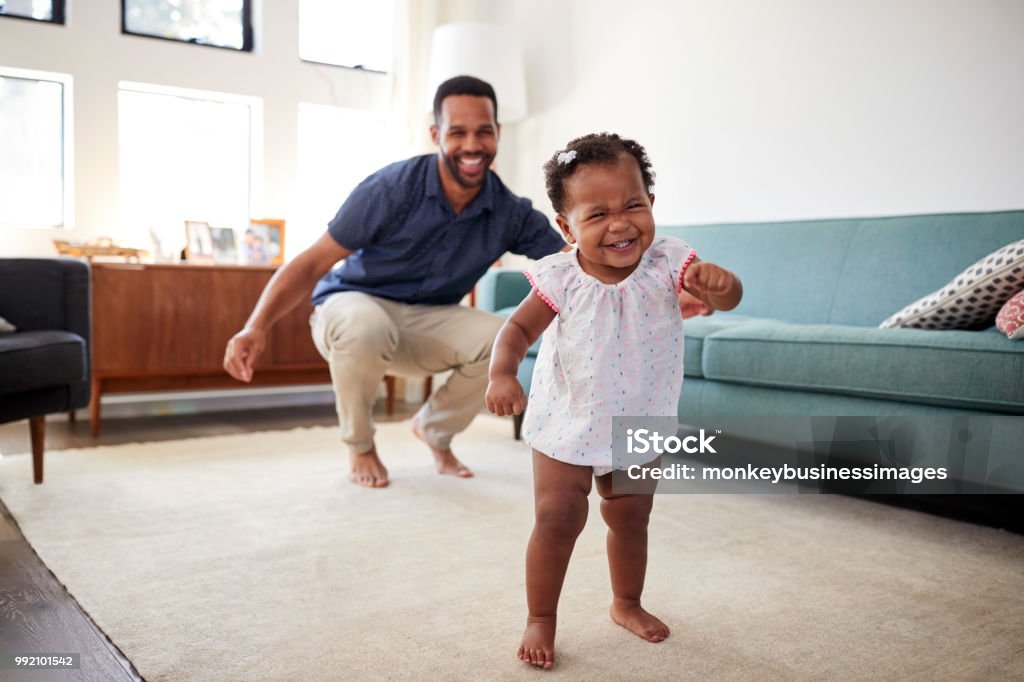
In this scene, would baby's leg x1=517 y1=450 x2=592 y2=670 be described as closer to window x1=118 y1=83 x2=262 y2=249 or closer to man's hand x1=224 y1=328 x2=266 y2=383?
man's hand x1=224 y1=328 x2=266 y2=383

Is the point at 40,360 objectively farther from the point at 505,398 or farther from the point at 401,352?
the point at 505,398

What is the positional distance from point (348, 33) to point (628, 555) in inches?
136

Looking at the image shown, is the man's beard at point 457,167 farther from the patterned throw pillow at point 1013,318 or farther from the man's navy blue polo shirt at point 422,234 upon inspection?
the patterned throw pillow at point 1013,318

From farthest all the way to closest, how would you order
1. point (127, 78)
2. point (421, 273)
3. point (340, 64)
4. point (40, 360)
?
point (340, 64)
point (127, 78)
point (421, 273)
point (40, 360)

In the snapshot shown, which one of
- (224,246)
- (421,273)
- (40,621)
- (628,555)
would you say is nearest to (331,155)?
(224,246)

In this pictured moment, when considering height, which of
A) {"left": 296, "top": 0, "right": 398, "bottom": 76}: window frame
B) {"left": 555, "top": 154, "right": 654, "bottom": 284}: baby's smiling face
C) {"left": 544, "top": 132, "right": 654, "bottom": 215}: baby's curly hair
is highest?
{"left": 296, "top": 0, "right": 398, "bottom": 76}: window frame

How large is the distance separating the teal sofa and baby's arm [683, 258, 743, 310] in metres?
0.83

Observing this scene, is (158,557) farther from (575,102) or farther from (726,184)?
(575,102)

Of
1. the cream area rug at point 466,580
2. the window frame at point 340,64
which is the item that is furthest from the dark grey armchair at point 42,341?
the window frame at point 340,64

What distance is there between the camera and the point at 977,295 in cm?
198

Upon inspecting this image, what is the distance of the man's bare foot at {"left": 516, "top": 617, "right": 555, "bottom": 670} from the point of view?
1.18 meters

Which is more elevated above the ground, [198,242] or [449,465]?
[198,242]

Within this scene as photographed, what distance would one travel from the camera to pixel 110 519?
1.89m

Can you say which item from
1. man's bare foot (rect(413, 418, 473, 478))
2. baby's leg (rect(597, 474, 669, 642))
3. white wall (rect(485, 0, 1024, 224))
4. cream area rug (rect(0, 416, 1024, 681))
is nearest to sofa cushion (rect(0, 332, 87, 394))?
cream area rug (rect(0, 416, 1024, 681))
